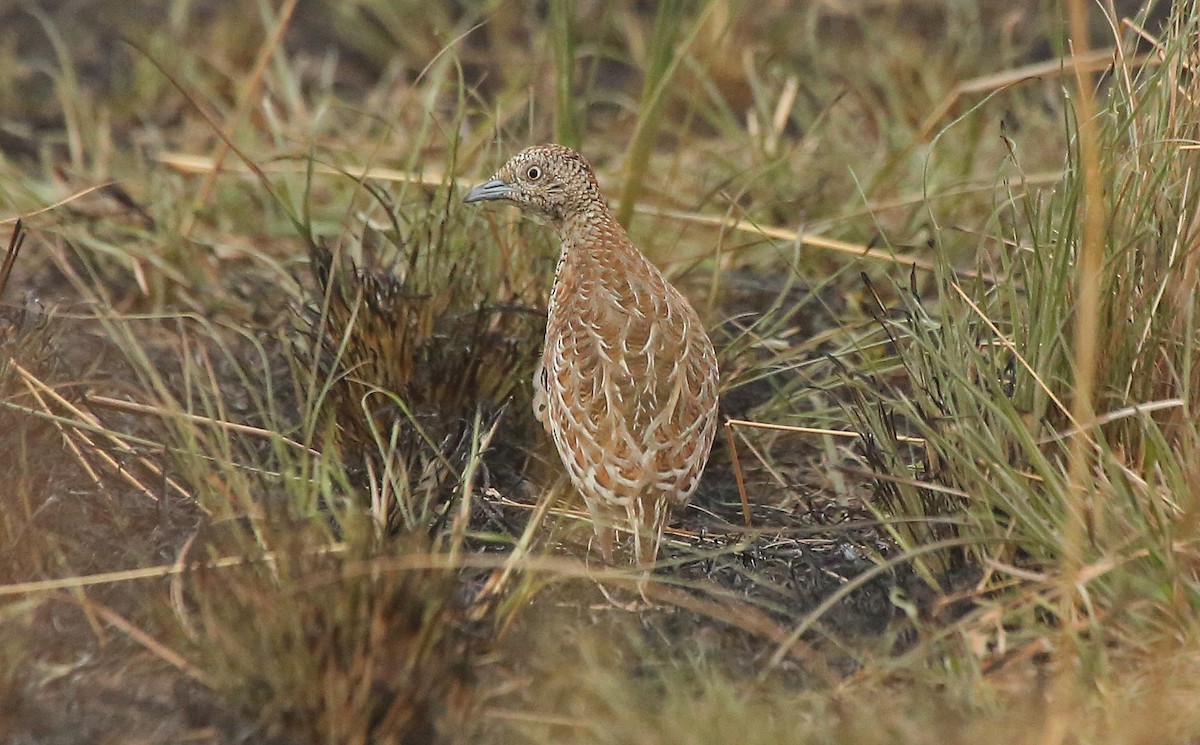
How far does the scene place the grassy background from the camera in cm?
335

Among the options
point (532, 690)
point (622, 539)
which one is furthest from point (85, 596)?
point (622, 539)

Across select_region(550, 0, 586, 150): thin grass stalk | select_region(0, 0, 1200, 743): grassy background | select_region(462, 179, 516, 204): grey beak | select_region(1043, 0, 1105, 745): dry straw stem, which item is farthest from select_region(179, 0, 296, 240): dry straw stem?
select_region(1043, 0, 1105, 745): dry straw stem

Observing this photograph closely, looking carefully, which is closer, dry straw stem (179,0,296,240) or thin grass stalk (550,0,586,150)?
thin grass stalk (550,0,586,150)

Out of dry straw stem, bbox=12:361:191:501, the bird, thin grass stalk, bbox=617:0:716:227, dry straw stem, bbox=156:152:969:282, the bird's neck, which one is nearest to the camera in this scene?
the bird

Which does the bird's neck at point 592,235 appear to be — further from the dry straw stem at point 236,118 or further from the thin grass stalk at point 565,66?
the dry straw stem at point 236,118

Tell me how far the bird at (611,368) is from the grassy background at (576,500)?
165 mm

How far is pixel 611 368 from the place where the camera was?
4.34 metres

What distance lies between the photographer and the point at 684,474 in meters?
4.19

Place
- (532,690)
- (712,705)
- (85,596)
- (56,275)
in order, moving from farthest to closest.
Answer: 1. (56,275)
2. (85,596)
3. (532,690)
4. (712,705)

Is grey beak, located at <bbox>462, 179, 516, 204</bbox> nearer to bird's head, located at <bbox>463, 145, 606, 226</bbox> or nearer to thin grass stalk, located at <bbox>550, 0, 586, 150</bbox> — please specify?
bird's head, located at <bbox>463, 145, 606, 226</bbox>

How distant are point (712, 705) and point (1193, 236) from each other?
168 centimetres

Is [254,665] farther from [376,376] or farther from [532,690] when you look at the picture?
[376,376]

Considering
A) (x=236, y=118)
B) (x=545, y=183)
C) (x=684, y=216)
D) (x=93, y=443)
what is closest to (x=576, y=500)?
(x=545, y=183)

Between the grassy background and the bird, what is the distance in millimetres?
165
